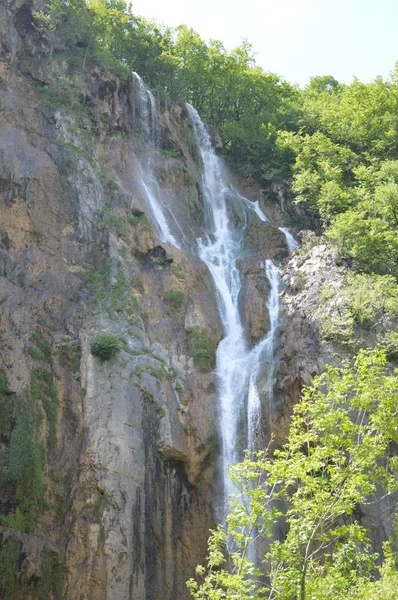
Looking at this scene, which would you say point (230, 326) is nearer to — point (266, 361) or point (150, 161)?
point (266, 361)

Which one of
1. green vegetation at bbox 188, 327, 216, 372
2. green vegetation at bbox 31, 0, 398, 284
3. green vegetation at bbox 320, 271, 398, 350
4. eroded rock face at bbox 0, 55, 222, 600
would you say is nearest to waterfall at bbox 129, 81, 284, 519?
green vegetation at bbox 188, 327, 216, 372

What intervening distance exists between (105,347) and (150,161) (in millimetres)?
15570

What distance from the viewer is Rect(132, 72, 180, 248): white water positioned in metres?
29.8

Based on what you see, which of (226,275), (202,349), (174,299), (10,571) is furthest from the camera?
(226,275)

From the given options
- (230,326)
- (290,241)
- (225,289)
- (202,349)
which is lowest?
(202,349)

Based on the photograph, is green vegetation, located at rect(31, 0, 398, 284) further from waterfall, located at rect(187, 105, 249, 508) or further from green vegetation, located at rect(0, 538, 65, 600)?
green vegetation, located at rect(0, 538, 65, 600)

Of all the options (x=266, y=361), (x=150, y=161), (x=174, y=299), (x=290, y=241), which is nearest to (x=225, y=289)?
(x=174, y=299)

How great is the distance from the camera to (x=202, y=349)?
24562mm

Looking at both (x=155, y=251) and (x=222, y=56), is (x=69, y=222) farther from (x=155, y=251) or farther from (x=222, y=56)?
(x=222, y=56)

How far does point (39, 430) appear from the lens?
1961cm

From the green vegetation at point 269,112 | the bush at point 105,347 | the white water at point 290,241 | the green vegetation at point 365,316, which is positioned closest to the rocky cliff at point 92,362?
the bush at point 105,347

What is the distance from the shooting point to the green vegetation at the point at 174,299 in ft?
84.5

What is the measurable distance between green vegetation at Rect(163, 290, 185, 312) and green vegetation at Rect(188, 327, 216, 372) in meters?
1.45

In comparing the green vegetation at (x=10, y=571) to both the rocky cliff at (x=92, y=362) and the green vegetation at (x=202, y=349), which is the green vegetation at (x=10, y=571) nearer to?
the rocky cliff at (x=92, y=362)
